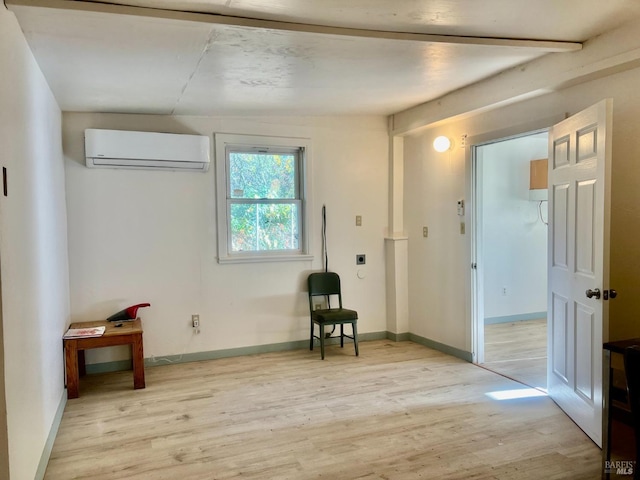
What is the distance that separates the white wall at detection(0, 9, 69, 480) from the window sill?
1469 mm

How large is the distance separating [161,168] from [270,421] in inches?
93.6

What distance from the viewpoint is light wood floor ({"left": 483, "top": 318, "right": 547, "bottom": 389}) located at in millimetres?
3854

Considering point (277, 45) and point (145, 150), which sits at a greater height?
point (277, 45)

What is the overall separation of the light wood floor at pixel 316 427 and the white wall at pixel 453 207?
0.67 m

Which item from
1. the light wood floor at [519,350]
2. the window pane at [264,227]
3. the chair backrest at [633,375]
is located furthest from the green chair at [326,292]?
the chair backrest at [633,375]

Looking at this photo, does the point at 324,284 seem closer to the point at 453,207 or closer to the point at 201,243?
the point at 201,243

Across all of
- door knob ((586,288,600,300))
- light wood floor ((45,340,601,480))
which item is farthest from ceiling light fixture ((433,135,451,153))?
door knob ((586,288,600,300))

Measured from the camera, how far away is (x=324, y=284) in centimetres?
469

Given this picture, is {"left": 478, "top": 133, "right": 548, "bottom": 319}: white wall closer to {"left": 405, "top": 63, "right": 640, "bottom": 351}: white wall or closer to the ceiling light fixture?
{"left": 405, "top": 63, "right": 640, "bottom": 351}: white wall

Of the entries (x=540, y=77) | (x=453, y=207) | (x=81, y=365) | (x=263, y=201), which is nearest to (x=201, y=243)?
(x=263, y=201)

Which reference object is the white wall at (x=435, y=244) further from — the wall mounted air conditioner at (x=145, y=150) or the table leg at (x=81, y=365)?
the table leg at (x=81, y=365)

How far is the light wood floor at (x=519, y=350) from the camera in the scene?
152 inches

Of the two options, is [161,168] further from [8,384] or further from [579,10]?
[579,10]

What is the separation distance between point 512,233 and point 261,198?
317 cm
